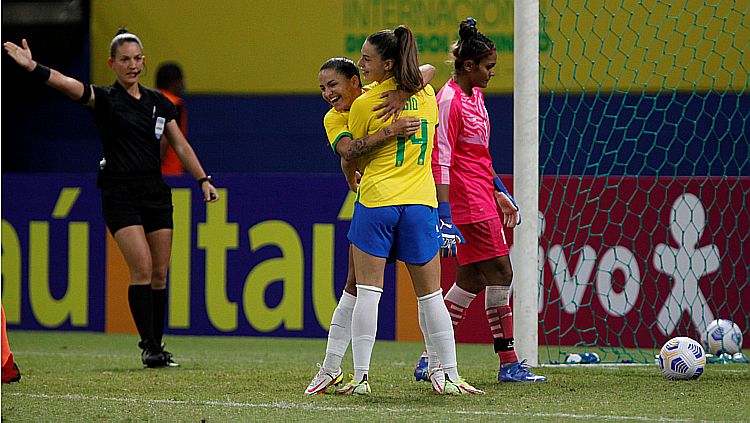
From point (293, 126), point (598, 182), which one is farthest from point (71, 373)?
point (293, 126)

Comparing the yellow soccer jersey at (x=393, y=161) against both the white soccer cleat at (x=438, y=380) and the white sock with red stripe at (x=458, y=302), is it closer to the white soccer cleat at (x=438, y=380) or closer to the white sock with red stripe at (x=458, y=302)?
the white soccer cleat at (x=438, y=380)

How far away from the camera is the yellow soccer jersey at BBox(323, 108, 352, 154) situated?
5.06m

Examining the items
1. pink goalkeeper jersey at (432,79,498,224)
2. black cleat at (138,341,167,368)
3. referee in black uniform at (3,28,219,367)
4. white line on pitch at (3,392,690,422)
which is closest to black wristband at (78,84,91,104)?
referee in black uniform at (3,28,219,367)

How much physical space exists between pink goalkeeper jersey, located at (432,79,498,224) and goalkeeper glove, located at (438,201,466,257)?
31 centimetres

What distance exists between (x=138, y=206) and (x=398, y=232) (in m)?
2.26

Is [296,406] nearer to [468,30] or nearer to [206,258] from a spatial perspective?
[468,30]

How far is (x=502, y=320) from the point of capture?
584cm

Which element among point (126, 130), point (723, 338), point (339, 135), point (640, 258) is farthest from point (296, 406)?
point (640, 258)

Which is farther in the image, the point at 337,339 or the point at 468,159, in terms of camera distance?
the point at 468,159

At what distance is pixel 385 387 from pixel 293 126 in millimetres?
6842

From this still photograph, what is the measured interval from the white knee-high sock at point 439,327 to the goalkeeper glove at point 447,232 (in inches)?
7.3

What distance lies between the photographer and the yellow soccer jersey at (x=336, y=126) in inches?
199

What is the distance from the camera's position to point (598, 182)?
8.12m

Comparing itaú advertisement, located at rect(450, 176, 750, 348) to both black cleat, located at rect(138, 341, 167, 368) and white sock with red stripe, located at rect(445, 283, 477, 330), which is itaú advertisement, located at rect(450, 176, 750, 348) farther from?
black cleat, located at rect(138, 341, 167, 368)
